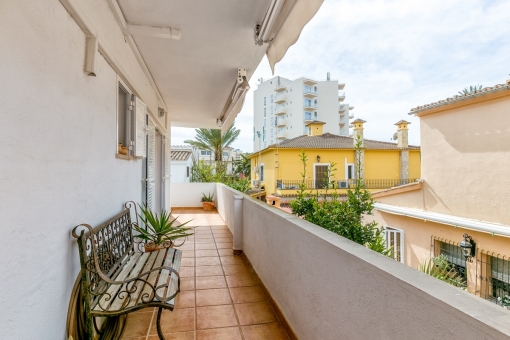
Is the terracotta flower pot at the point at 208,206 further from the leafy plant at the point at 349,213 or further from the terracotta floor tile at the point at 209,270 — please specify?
the leafy plant at the point at 349,213

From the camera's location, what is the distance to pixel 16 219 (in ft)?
3.53

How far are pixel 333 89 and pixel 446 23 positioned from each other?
3595cm

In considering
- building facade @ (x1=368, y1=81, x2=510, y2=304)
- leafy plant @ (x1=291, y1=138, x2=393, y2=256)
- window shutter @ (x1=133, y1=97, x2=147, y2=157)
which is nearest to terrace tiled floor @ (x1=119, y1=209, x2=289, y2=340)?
leafy plant @ (x1=291, y1=138, x2=393, y2=256)

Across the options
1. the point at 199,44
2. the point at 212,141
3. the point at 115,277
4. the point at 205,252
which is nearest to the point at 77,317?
the point at 115,277

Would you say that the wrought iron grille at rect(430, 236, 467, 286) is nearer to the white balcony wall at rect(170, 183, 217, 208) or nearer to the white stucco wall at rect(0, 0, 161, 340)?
the white balcony wall at rect(170, 183, 217, 208)

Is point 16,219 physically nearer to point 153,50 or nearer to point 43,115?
point 43,115

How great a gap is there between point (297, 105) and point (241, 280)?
37.5m

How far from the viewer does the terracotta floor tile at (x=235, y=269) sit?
3361 millimetres

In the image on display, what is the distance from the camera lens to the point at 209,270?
3.43 m

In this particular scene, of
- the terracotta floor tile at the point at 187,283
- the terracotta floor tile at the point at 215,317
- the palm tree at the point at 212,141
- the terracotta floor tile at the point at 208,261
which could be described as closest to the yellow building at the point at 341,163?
the palm tree at the point at 212,141

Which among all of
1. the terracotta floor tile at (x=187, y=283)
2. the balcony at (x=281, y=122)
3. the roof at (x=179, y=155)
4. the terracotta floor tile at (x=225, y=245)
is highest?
the balcony at (x=281, y=122)

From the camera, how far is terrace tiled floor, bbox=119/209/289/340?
2.11 m

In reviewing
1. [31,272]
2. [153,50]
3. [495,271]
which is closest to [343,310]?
[31,272]

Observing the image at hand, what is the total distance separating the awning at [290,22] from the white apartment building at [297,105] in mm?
34682
